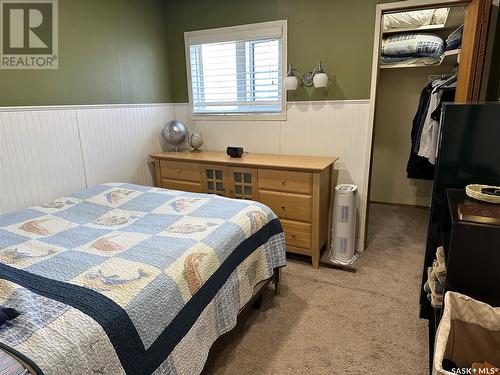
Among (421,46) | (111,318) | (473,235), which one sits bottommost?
(111,318)

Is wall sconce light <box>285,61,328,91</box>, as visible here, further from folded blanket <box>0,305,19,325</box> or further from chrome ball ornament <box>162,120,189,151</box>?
folded blanket <box>0,305,19,325</box>

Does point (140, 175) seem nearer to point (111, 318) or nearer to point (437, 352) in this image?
point (111, 318)

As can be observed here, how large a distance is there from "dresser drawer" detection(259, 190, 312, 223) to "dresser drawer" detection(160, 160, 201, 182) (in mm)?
690

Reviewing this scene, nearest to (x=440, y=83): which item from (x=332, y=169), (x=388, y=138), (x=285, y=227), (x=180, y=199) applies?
(x=388, y=138)

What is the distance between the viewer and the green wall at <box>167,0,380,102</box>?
2.58 m

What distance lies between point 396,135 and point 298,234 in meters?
2.23

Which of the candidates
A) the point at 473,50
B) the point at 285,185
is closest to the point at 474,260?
the point at 285,185

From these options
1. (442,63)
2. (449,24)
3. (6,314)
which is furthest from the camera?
(442,63)

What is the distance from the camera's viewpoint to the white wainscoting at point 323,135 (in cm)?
276

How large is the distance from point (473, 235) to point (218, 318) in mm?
1151

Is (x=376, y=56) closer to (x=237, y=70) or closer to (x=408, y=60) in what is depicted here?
(x=408, y=60)

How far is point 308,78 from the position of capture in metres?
2.82

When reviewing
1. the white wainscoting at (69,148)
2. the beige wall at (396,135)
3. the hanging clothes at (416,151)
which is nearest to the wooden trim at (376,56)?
the hanging clothes at (416,151)

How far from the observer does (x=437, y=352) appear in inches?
42.4
